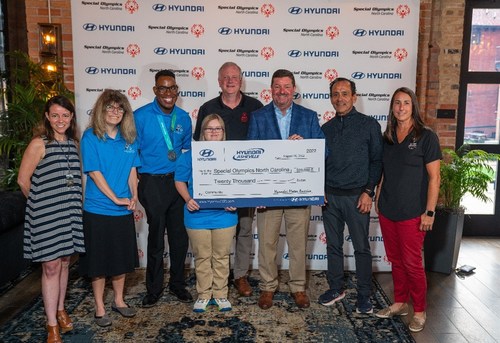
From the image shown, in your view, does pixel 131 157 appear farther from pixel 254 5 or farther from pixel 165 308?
pixel 254 5

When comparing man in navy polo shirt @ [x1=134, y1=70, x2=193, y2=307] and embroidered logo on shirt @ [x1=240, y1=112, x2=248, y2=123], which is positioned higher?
embroidered logo on shirt @ [x1=240, y1=112, x2=248, y2=123]

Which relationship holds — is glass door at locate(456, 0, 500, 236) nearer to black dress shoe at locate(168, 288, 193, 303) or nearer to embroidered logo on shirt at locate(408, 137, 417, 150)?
embroidered logo on shirt at locate(408, 137, 417, 150)

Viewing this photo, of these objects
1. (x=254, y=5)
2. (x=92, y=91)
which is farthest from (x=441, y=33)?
(x=92, y=91)

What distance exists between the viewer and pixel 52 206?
2904mm

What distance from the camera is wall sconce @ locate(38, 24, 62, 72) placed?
4.53 m

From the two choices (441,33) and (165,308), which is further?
(441,33)

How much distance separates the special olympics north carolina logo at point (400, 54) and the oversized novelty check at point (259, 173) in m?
1.63

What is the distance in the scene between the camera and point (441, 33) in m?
5.43

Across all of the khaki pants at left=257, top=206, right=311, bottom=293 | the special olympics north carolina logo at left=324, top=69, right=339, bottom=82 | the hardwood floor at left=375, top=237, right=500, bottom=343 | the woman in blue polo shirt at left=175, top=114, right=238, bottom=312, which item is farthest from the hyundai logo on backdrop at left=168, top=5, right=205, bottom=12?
the hardwood floor at left=375, top=237, right=500, bottom=343

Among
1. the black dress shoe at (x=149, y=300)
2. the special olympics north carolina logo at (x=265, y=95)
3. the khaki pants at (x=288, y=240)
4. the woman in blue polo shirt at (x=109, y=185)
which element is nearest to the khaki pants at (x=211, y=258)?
the khaki pants at (x=288, y=240)

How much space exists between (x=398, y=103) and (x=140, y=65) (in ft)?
8.09

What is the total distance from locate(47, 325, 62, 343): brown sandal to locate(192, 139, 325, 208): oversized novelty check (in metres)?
1.27

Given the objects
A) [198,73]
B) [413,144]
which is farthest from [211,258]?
[198,73]

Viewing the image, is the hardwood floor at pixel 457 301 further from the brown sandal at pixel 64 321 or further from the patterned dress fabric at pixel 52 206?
the patterned dress fabric at pixel 52 206
